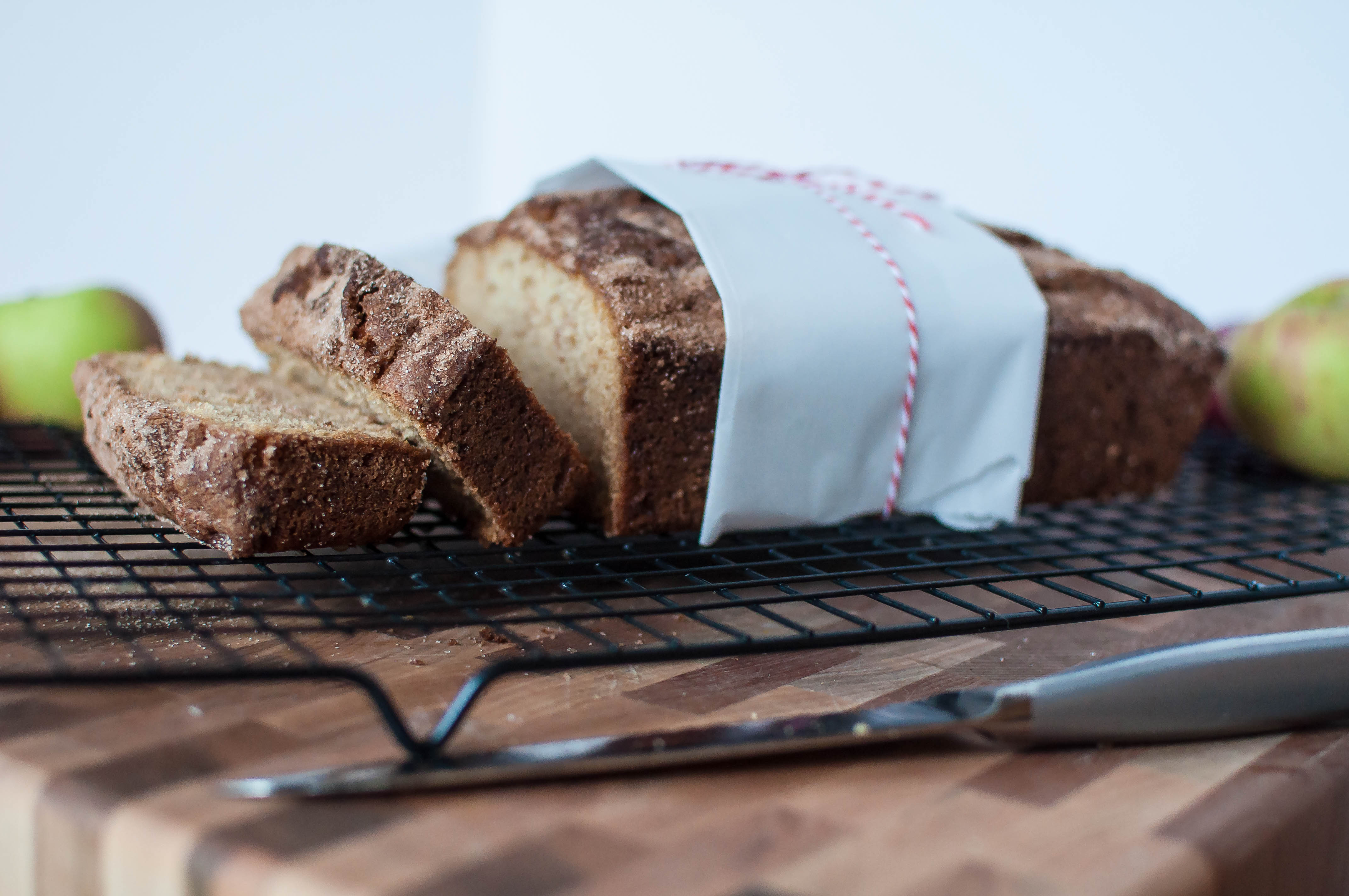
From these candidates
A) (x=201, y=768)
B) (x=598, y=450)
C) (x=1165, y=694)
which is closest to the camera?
(x=201, y=768)

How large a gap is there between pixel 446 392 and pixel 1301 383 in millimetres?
1896

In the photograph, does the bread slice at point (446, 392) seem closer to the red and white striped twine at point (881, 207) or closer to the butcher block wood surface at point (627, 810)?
the butcher block wood surface at point (627, 810)

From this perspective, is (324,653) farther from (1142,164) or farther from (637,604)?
(1142,164)

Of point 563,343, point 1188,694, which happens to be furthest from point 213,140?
point 1188,694

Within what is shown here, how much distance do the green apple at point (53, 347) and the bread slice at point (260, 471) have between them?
0.95 m

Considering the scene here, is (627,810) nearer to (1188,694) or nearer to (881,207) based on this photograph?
(1188,694)

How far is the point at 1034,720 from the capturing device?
0.97m

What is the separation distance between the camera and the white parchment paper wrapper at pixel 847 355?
158 centimetres

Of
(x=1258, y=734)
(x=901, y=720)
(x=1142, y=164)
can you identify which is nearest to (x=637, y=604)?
(x=901, y=720)

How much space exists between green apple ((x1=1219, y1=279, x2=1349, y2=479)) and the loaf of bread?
0.88 ft

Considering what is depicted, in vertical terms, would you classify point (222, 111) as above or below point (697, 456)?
above

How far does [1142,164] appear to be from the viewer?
3949 mm

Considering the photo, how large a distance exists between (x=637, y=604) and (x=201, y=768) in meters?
0.62

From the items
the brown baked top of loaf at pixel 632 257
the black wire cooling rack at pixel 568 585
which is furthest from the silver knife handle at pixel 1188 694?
the brown baked top of loaf at pixel 632 257
